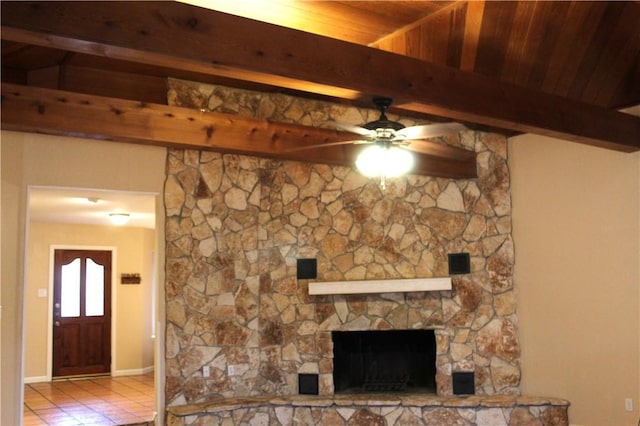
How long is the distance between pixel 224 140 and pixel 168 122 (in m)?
0.52

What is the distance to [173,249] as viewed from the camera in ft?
19.6

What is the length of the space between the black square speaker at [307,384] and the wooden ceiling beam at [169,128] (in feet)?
7.19

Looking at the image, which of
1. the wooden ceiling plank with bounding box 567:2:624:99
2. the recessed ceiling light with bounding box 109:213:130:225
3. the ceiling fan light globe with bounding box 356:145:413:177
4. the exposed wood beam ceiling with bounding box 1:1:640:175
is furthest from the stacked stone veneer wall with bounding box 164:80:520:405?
the recessed ceiling light with bounding box 109:213:130:225

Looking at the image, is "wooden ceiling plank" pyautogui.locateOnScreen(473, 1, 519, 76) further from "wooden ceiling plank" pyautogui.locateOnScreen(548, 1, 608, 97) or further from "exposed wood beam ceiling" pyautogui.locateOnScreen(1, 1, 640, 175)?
"wooden ceiling plank" pyautogui.locateOnScreen(548, 1, 608, 97)

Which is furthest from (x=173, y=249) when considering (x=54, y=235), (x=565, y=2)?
(x=54, y=235)

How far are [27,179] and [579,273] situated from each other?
5289mm

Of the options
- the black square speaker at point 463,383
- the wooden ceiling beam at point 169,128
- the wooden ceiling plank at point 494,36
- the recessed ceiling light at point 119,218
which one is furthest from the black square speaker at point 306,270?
the recessed ceiling light at point 119,218

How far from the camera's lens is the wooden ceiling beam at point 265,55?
3021mm

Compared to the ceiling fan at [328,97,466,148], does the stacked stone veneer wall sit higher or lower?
lower

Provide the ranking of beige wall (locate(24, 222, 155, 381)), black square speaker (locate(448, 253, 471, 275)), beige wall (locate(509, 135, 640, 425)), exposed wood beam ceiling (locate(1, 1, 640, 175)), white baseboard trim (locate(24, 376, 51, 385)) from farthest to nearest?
beige wall (locate(24, 222, 155, 381))
white baseboard trim (locate(24, 376, 51, 385))
black square speaker (locate(448, 253, 471, 275))
beige wall (locate(509, 135, 640, 425))
exposed wood beam ceiling (locate(1, 1, 640, 175))

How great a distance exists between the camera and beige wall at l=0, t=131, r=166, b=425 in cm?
521

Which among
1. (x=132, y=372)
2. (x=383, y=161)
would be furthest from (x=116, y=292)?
(x=383, y=161)

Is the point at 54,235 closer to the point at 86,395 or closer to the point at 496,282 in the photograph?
the point at 86,395

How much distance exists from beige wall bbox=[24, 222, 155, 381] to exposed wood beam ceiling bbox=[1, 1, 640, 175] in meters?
5.20
